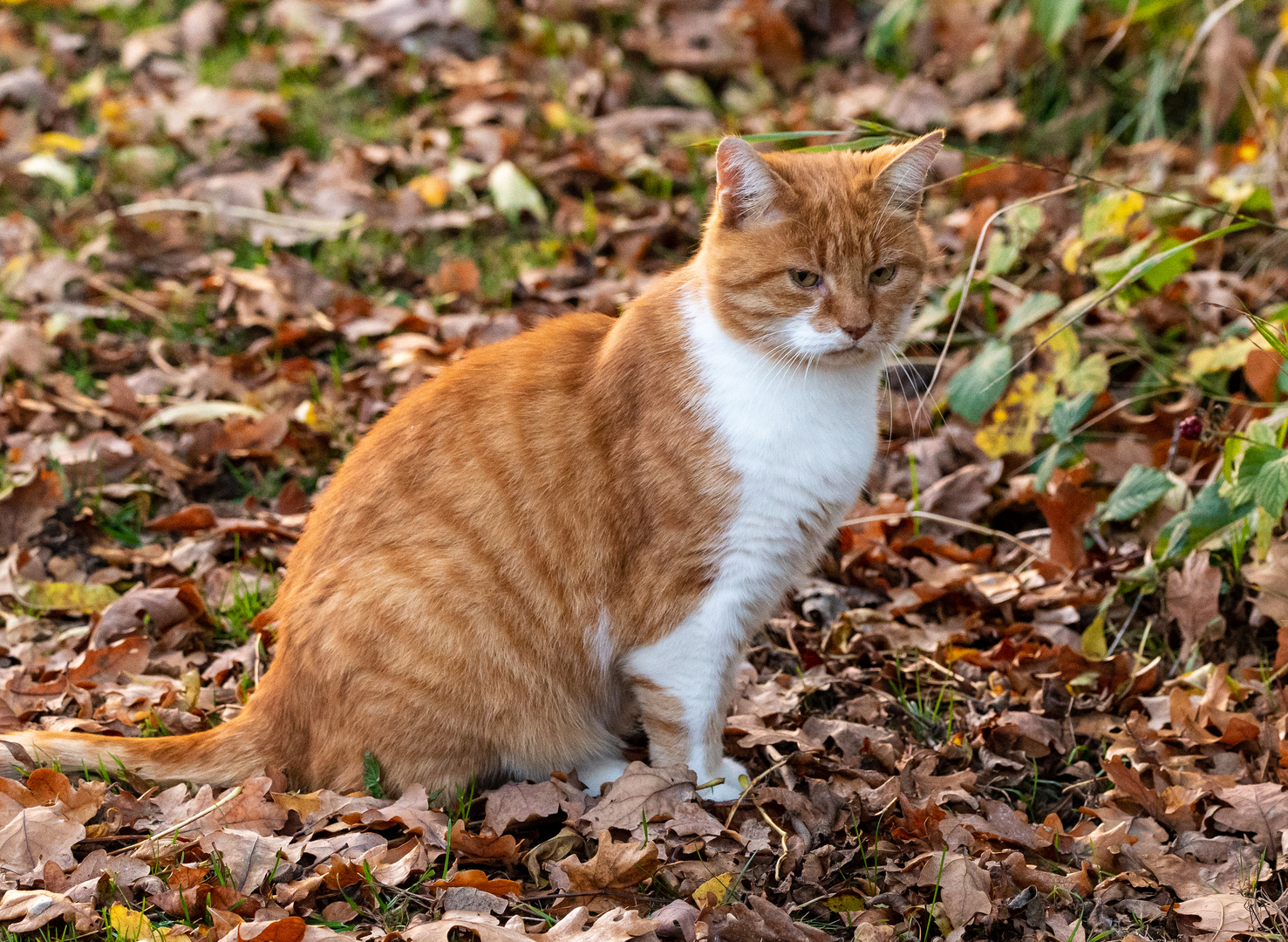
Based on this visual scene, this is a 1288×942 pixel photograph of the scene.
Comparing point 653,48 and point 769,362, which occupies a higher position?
point 653,48

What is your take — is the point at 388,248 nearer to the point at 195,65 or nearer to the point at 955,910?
the point at 195,65

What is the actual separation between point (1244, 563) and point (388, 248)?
3.43 metres

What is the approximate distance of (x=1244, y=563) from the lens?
3152mm

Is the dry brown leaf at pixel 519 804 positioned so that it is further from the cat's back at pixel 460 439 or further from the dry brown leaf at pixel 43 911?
the dry brown leaf at pixel 43 911

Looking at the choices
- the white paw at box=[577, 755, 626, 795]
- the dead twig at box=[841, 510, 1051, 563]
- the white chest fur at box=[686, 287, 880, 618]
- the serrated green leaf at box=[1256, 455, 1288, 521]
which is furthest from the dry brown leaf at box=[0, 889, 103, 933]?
the serrated green leaf at box=[1256, 455, 1288, 521]

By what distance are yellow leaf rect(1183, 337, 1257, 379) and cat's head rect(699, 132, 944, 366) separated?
1393 millimetres

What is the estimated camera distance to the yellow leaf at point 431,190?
5.15 m

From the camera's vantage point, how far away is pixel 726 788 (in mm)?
2832

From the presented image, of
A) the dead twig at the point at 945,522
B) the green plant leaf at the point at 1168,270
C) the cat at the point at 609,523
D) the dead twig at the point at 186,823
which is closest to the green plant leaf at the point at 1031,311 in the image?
the green plant leaf at the point at 1168,270

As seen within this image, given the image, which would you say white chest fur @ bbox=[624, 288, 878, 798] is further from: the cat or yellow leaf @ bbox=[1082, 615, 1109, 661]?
yellow leaf @ bbox=[1082, 615, 1109, 661]

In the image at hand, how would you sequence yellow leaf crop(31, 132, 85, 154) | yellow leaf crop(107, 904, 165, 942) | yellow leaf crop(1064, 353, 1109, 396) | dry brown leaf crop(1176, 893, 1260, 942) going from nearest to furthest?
yellow leaf crop(107, 904, 165, 942), dry brown leaf crop(1176, 893, 1260, 942), yellow leaf crop(1064, 353, 1109, 396), yellow leaf crop(31, 132, 85, 154)

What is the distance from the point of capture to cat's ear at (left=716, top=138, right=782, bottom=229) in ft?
8.42

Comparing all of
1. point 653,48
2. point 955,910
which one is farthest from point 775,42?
point 955,910

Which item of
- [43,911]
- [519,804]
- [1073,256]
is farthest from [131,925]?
[1073,256]
